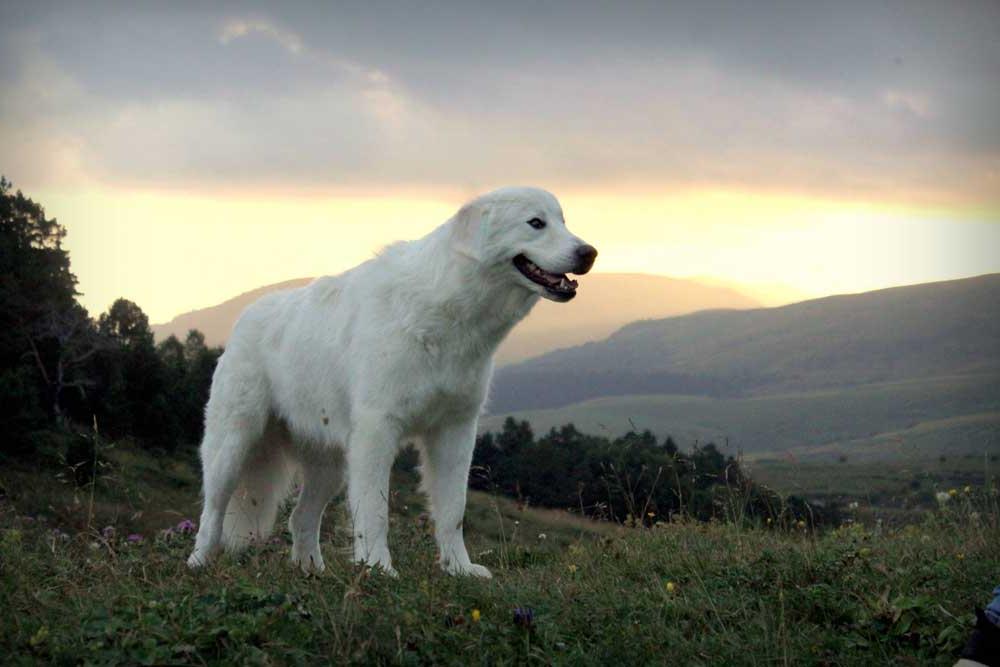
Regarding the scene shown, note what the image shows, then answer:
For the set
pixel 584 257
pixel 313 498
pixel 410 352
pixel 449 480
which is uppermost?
pixel 584 257

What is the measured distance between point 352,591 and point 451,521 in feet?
7.94

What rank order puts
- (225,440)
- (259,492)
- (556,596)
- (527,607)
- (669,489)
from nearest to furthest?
(527,607), (556,596), (225,440), (259,492), (669,489)

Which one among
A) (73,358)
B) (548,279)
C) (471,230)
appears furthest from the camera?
(73,358)

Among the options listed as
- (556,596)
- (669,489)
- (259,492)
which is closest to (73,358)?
(669,489)

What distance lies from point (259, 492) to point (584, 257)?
10.8ft

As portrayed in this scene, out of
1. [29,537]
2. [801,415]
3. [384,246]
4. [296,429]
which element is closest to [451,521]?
[296,429]

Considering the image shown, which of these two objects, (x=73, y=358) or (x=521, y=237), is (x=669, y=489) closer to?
(x=521, y=237)

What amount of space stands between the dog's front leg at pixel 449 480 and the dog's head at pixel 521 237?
3.53 feet

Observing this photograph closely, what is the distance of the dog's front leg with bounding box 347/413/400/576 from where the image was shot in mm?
6305

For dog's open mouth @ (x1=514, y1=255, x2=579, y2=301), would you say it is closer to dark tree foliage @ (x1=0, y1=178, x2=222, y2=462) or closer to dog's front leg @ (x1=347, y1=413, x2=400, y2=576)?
dog's front leg @ (x1=347, y1=413, x2=400, y2=576)

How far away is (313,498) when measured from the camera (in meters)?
7.62

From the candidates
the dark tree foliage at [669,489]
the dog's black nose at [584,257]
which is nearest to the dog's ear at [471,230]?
the dog's black nose at [584,257]

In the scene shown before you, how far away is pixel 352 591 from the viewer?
13.6ft

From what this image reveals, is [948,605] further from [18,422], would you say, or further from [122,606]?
[18,422]
